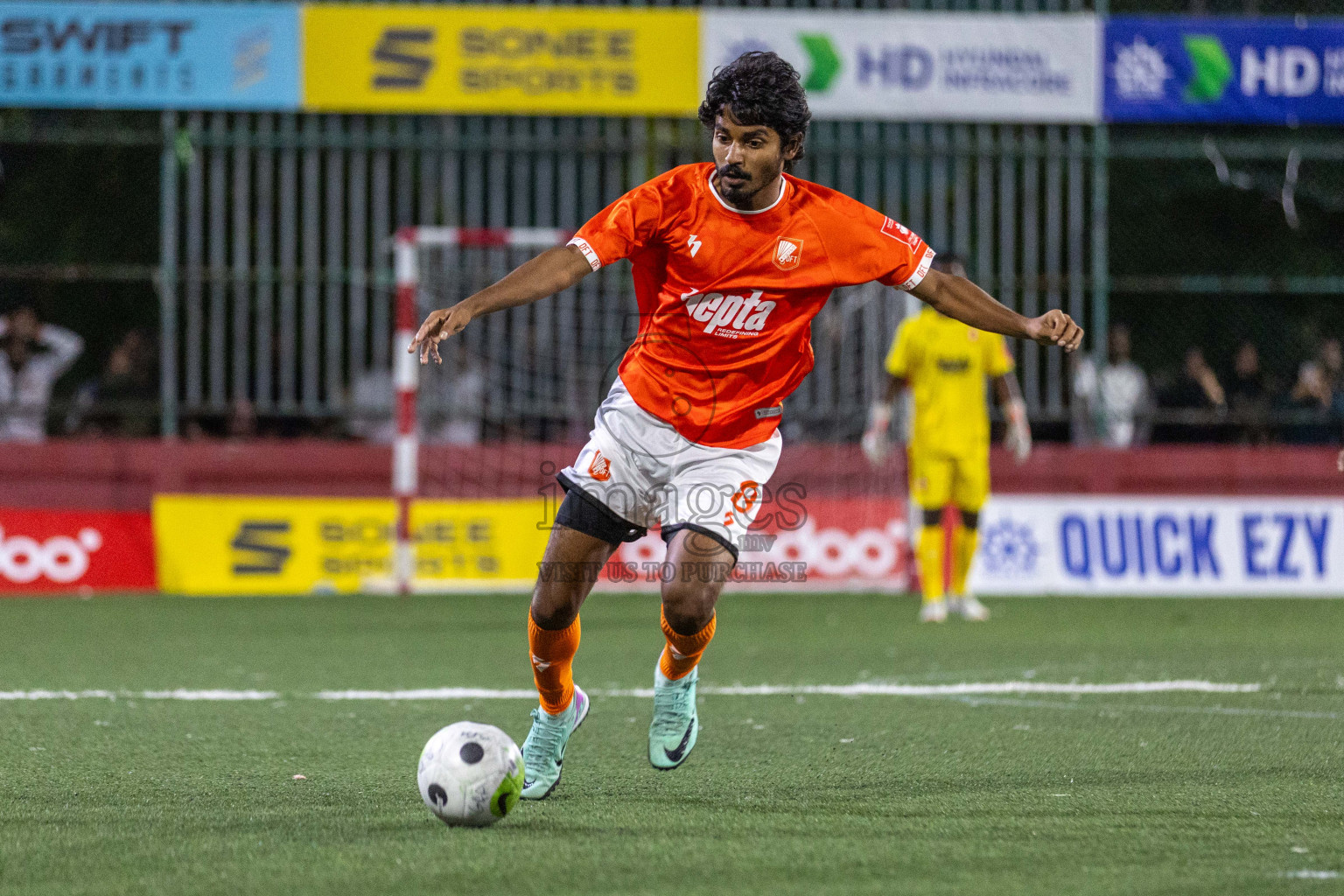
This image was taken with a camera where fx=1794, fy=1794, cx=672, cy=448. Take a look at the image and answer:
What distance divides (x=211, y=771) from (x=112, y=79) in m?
9.73

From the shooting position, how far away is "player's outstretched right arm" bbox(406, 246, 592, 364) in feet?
15.5

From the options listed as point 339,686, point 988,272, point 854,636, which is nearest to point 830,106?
point 988,272

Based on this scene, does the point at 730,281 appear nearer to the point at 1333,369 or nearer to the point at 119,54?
the point at 119,54

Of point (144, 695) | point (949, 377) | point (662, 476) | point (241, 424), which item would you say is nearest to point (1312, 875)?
point (662, 476)

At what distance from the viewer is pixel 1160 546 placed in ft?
45.9

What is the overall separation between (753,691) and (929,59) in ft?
26.5

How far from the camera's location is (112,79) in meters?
14.1

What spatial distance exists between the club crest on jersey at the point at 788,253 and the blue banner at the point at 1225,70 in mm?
10199

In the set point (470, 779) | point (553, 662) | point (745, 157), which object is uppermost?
point (745, 157)

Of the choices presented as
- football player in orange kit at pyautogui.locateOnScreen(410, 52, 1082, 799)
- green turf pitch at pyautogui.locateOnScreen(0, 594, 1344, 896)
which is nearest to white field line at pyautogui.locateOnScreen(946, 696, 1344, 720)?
green turf pitch at pyautogui.locateOnScreen(0, 594, 1344, 896)

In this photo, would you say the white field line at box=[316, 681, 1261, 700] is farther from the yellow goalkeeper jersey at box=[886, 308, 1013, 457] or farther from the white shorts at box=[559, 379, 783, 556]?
the yellow goalkeeper jersey at box=[886, 308, 1013, 457]

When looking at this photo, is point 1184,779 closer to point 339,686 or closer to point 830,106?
point 339,686

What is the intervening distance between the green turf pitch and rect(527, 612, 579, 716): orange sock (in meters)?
0.29

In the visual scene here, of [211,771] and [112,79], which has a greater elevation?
[112,79]
